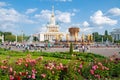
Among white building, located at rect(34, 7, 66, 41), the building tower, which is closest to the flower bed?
white building, located at rect(34, 7, 66, 41)

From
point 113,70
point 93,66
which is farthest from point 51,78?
point 113,70

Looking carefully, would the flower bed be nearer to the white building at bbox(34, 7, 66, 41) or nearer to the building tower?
the white building at bbox(34, 7, 66, 41)

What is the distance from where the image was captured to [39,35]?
15275cm

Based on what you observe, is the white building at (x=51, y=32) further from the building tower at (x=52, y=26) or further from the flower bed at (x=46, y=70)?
the flower bed at (x=46, y=70)

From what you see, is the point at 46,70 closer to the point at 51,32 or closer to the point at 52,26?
the point at 51,32

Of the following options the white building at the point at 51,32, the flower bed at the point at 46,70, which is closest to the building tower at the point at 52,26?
the white building at the point at 51,32

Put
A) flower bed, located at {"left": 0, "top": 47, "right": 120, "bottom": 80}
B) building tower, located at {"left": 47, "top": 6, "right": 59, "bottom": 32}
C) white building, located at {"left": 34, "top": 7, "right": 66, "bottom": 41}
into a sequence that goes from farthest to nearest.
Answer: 1. building tower, located at {"left": 47, "top": 6, "right": 59, "bottom": 32}
2. white building, located at {"left": 34, "top": 7, "right": 66, "bottom": 41}
3. flower bed, located at {"left": 0, "top": 47, "right": 120, "bottom": 80}

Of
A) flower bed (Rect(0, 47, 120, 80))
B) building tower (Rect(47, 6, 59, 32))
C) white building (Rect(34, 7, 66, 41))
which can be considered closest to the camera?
flower bed (Rect(0, 47, 120, 80))

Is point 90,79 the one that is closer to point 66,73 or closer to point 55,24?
point 66,73

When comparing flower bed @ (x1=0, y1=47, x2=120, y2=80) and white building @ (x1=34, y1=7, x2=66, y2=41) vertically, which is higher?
white building @ (x1=34, y1=7, x2=66, y2=41)

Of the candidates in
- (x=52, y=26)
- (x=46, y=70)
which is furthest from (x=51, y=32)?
(x=46, y=70)

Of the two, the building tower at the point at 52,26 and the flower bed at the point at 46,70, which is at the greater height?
the building tower at the point at 52,26

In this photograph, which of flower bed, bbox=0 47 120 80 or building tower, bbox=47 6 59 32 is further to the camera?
building tower, bbox=47 6 59 32

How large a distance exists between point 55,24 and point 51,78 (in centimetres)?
15278
